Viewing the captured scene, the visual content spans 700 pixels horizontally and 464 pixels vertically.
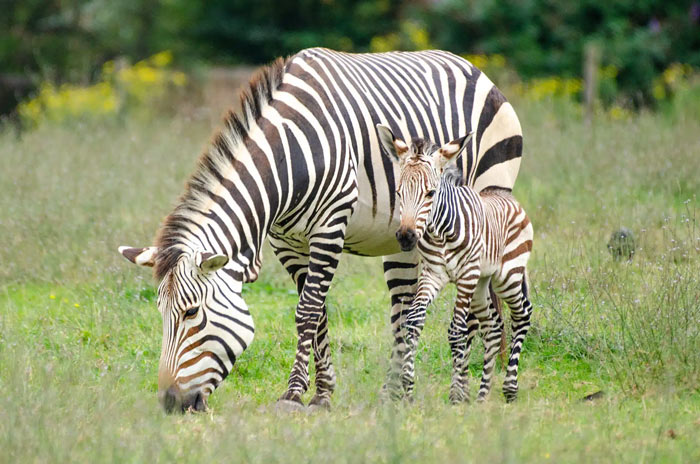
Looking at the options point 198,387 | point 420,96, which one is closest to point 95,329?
point 198,387

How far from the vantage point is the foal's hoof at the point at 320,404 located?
557cm

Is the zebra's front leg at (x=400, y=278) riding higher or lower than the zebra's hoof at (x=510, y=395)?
higher

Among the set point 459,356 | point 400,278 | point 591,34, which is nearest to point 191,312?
point 459,356

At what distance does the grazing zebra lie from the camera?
17.3 feet

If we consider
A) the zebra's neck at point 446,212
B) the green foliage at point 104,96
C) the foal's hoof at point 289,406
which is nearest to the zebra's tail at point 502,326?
the zebra's neck at point 446,212

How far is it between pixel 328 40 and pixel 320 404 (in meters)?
15.2

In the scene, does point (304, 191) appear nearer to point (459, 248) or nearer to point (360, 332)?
point (459, 248)

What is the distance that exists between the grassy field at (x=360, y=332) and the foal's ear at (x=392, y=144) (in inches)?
→ 45.7

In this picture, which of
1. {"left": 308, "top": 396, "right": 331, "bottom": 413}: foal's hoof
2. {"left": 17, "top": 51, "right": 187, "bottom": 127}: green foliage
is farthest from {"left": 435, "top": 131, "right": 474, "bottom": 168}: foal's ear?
{"left": 17, "top": 51, "right": 187, "bottom": 127}: green foliage

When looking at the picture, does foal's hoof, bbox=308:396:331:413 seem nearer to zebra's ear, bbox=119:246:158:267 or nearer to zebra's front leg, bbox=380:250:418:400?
zebra's front leg, bbox=380:250:418:400

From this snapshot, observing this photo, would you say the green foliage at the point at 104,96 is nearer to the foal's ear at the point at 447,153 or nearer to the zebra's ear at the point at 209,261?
the foal's ear at the point at 447,153

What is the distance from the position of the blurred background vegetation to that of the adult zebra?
9.53 meters

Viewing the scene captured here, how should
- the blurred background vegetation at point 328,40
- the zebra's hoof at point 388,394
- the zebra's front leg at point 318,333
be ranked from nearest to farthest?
the zebra's hoof at point 388,394, the zebra's front leg at point 318,333, the blurred background vegetation at point 328,40

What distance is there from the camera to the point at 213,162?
5.21 metres
